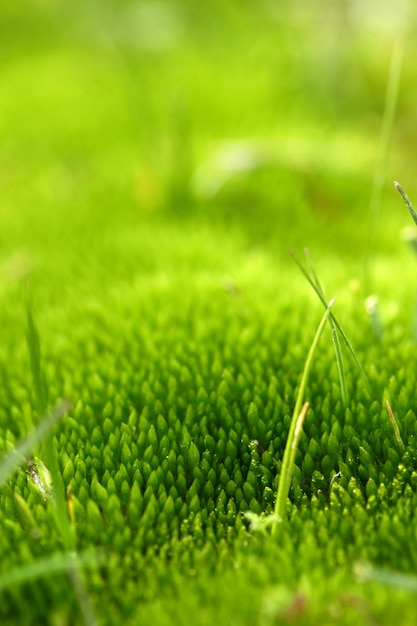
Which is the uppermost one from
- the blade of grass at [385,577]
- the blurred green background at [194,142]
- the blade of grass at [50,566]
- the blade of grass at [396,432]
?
the blurred green background at [194,142]

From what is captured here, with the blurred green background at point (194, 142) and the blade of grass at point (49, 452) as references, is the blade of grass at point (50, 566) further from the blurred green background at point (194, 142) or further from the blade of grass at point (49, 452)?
the blurred green background at point (194, 142)

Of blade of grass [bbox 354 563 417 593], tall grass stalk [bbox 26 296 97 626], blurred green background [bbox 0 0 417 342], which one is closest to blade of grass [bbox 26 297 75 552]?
tall grass stalk [bbox 26 296 97 626]

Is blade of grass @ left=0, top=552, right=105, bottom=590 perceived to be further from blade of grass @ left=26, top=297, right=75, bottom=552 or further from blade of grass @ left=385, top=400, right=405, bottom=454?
blade of grass @ left=385, top=400, right=405, bottom=454

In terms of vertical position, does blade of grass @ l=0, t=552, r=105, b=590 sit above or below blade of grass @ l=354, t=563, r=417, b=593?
above

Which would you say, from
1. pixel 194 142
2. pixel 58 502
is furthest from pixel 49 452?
pixel 194 142

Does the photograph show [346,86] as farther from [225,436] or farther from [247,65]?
[225,436]

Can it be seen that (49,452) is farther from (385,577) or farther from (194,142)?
(194,142)

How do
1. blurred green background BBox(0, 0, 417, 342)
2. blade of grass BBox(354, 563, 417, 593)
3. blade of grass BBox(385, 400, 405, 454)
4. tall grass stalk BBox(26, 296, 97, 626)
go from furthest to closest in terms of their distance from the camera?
1. blurred green background BBox(0, 0, 417, 342)
2. blade of grass BBox(385, 400, 405, 454)
3. tall grass stalk BBox(26, 296, 97, 626)
4. blade of grass BBox(354, 563, 417, 593)

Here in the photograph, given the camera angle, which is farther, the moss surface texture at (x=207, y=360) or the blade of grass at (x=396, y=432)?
the blade of grass at (x=396, y=432)

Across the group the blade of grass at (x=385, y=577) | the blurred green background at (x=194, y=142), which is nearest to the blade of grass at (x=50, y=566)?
the blade of grass at (x=385, y=577)
